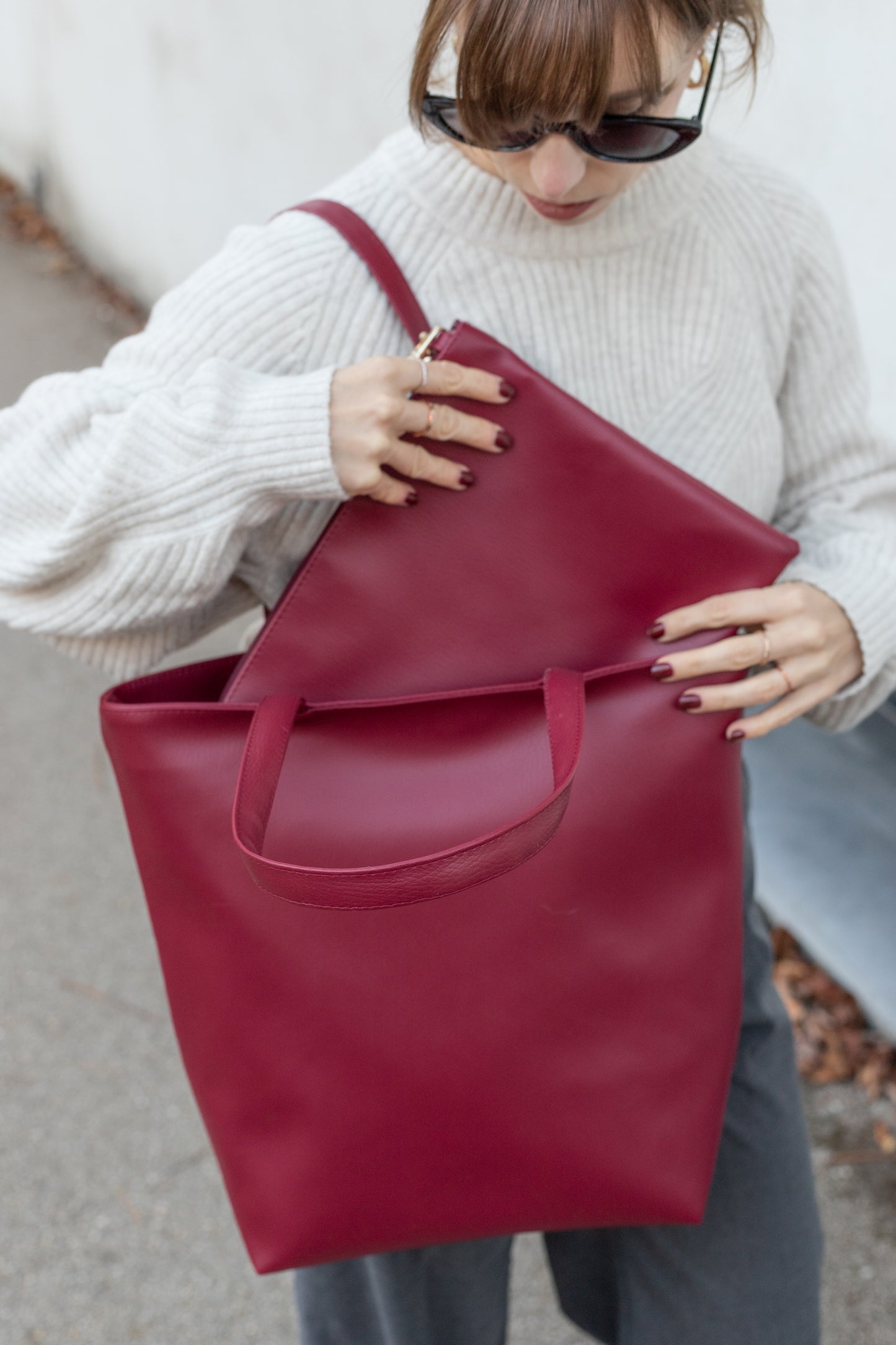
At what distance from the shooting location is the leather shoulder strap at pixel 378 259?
115 cm

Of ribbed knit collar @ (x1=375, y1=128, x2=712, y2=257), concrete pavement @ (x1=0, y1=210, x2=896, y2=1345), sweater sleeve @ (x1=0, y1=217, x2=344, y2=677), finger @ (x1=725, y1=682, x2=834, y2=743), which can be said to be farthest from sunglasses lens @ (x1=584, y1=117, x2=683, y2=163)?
concrete pavement @ (x1=0, y1=210, x2=896, y2=1345)

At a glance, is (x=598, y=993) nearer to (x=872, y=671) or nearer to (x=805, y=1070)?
(x=872, y=671)

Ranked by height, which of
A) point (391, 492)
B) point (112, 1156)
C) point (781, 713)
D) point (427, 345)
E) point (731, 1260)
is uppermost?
point (427, 345)

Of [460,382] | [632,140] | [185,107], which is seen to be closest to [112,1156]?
[460,382]

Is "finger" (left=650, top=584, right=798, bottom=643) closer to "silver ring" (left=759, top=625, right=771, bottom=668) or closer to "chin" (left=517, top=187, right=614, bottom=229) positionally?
"silver ring" (left=759, top=625, right=771, bottom=668)

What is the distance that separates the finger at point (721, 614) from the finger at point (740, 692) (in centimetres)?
5

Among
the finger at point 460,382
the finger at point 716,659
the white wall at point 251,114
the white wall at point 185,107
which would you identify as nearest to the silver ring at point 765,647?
the finger at point 716,659

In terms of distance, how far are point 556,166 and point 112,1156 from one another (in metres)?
1.97

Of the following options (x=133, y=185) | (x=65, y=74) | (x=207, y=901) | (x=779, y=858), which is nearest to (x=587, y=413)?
(x=207, y=901)

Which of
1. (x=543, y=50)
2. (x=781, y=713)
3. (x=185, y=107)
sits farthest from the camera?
(x=185, y=107)

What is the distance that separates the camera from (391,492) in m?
1.09

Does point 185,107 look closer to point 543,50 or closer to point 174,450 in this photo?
point 174,450

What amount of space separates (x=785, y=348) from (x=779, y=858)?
1532 millimetres

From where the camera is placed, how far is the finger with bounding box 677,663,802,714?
Answer: 1.12m
